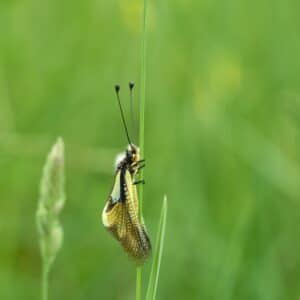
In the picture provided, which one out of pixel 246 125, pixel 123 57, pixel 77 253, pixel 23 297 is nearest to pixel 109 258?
pixel 77 253

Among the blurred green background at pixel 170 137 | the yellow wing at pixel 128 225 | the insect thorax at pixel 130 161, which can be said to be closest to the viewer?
the yellow wing at pixel 128 225

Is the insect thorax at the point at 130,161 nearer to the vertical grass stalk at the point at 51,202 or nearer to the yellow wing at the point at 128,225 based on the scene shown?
the yellow wing at the point at 128,225

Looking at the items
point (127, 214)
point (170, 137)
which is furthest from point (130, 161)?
point (170, 137)

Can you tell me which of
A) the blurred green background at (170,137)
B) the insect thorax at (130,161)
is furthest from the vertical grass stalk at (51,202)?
the blurred green background at (170,137)

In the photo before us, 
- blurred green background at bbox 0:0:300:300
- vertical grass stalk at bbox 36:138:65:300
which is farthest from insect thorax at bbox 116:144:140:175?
blurred green background at bbox 0:0:300:300

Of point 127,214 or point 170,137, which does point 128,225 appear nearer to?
point 127,214

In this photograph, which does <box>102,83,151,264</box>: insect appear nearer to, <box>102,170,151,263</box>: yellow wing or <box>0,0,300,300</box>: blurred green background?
<box>102,170,151,263</box>: yellow wing

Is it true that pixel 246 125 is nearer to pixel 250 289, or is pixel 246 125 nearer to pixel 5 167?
pixel 5 167

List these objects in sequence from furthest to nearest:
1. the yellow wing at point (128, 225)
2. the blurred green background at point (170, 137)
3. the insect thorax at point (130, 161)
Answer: the blurred green background at point (170, 137)
the insect thorax at point (130, 161)
the yellow wing at point (128, 225)
